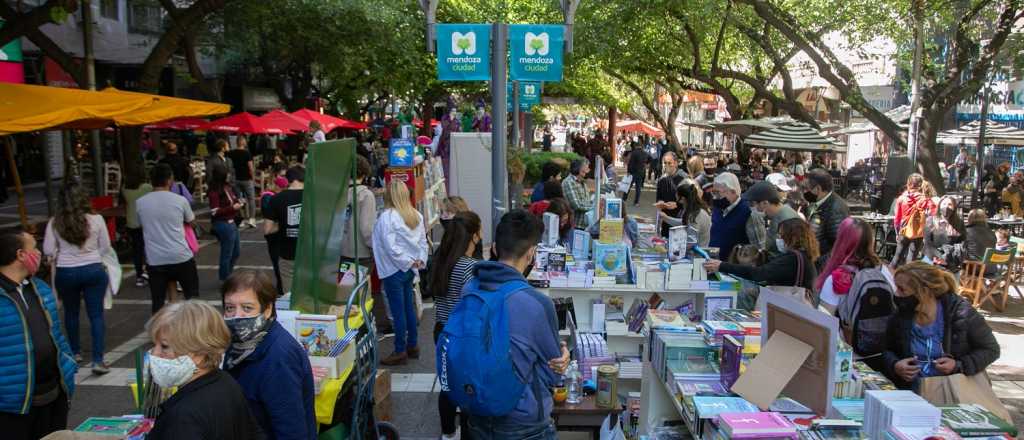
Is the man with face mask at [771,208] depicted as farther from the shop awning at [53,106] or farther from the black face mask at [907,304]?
the shop awning at [53,106]

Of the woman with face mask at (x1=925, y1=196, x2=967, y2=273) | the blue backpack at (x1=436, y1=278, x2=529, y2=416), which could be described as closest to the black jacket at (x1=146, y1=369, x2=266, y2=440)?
the blue backpack at (x1=436, y1=278, x2=529, y2=416)

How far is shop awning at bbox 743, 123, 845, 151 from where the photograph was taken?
620 inches

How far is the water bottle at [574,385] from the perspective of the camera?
4.63 m

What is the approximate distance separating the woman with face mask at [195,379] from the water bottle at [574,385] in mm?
2271

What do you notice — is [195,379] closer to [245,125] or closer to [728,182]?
[728,182]

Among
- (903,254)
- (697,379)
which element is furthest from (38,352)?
(903,254)

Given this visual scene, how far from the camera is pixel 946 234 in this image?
31.7 feet

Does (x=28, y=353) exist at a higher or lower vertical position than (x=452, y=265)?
lower

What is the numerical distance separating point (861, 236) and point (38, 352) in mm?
5042

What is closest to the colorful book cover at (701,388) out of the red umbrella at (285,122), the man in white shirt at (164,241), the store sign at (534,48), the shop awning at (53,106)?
the store sign at (534,48)

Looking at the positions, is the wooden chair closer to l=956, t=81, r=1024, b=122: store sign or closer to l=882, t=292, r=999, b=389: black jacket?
l=882, t=292, r=999, b=389: black jacket

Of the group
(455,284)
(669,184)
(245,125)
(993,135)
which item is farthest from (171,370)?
(993,135)

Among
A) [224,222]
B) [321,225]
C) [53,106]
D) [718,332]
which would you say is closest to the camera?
[718,332]

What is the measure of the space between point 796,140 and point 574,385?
42.6 feet
